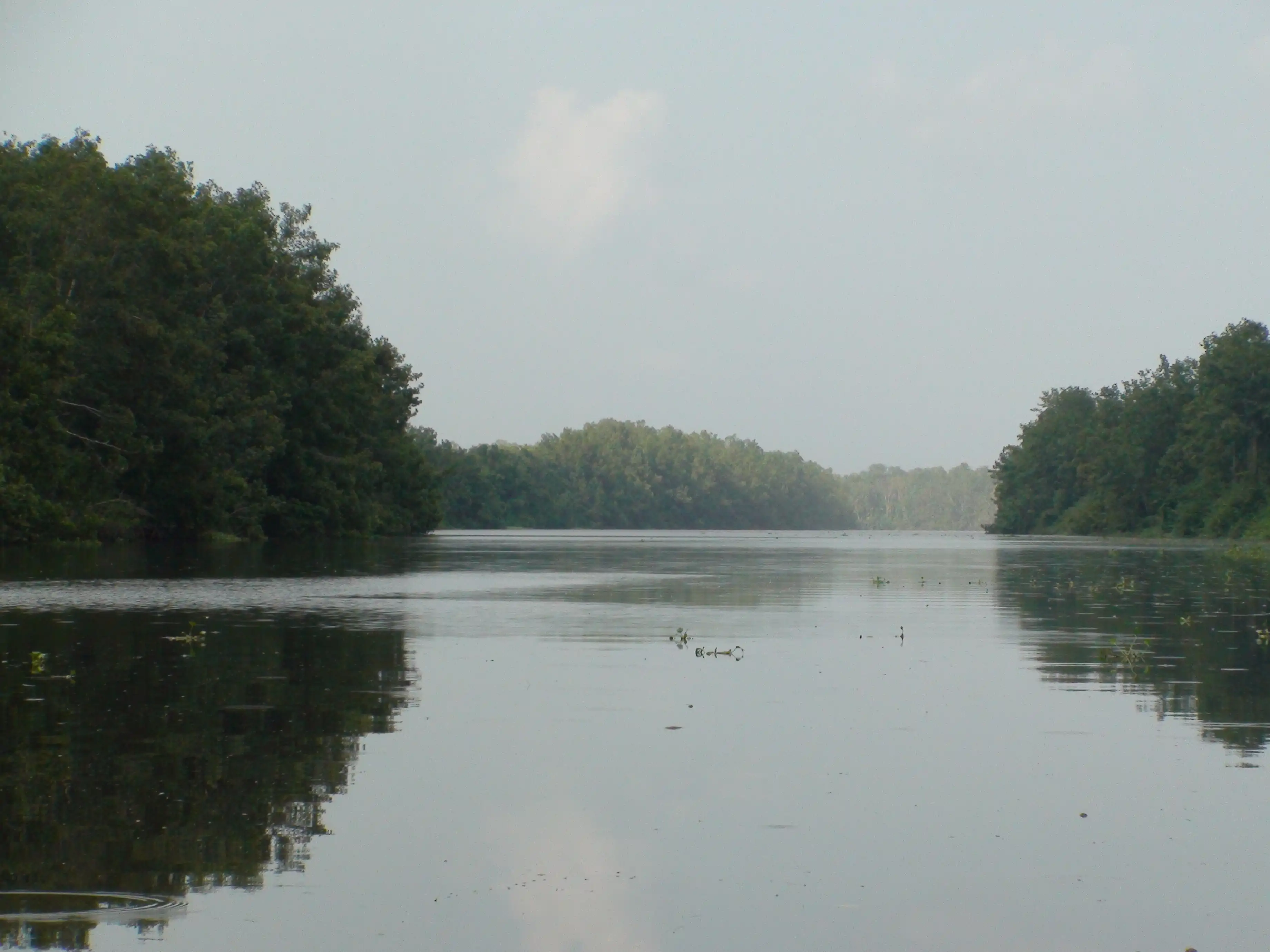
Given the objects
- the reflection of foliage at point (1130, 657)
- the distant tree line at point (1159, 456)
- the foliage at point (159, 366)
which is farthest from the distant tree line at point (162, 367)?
the distant tree line at point (1159, 456)

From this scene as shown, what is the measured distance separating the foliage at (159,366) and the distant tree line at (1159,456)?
63.8 meters

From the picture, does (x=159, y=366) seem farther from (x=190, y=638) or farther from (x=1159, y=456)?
(x=1159, y=456)

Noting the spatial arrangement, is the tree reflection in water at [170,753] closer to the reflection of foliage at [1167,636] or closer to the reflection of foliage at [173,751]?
the reflection of foliage at [173,751]

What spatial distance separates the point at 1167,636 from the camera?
21.4m

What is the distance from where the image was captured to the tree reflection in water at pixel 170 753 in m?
7.34

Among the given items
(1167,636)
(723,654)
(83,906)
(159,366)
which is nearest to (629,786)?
(83,906)

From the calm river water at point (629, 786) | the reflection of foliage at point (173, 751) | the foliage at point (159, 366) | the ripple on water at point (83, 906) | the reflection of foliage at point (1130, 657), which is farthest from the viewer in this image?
the foliage at point (159, 366)

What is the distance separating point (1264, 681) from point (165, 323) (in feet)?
195

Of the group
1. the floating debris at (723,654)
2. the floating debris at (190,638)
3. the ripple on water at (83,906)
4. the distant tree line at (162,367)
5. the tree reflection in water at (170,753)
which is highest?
the distant tree line at (162,367)

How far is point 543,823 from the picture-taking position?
8523mm

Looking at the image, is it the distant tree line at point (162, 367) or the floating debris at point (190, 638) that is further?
the distant tree line at point (162, 367)

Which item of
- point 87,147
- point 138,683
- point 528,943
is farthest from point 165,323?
point 528,943

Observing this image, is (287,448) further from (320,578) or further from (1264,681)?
(1264,681)

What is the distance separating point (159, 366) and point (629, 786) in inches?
2321
